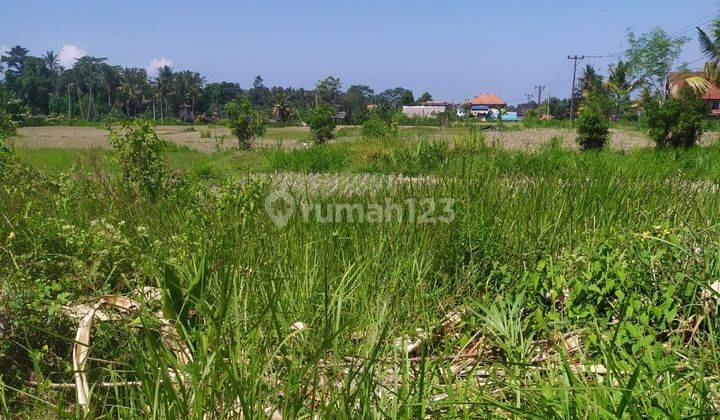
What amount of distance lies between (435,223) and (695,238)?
3.33 feet

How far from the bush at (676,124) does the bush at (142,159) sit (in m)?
12.7

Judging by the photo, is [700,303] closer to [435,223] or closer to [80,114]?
[435,223]

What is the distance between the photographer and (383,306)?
5.96ft

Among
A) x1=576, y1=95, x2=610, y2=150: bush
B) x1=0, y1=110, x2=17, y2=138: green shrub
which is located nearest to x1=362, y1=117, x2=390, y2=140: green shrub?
x1=576, y1=95, x2=610, y2=150: bush

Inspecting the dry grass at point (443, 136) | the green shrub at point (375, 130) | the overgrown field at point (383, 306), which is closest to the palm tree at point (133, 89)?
the dry grass at point (443, 136)

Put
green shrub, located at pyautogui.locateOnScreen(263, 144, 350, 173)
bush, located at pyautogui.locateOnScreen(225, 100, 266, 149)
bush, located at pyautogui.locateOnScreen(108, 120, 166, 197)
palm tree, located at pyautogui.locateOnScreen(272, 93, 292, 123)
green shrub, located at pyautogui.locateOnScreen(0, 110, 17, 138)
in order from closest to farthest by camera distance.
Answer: bush, located at pyautogui.locateOnScreen(108, 120, 166, 197)
green shrub, located at pyautogui.locateOnScreen(0, 110, 17, 138)
green shrub, located at pyautogui.locateOnScreen(263, 144, 350, 173)
bush, located at pyautogui.locateOnScreen(225, 100, 266, 149)
palm tree, located at pyautogui.locateOnScreen(272, 93, 292, 123)

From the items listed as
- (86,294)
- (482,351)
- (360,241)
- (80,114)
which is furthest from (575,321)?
(80,114)

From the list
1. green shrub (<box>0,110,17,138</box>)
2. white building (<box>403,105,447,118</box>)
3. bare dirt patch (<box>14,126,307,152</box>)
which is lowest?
bare dirt patch (<box>14,126,307,152</box>)

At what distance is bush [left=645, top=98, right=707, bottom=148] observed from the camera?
13.1m

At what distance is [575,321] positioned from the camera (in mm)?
1973

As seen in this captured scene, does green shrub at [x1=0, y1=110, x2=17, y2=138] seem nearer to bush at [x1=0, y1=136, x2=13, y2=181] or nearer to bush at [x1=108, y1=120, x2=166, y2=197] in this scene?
bush at [x1=0, y1=136, x2=13, y2=181]

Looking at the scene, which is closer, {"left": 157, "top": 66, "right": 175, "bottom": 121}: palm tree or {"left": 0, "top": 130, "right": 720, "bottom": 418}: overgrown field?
{"left": 0, "top": 130, "right": 720, "bottom": 418}: overgrown field

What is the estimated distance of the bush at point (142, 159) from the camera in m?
3.76

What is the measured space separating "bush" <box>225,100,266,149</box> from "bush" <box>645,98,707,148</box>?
10162mm
